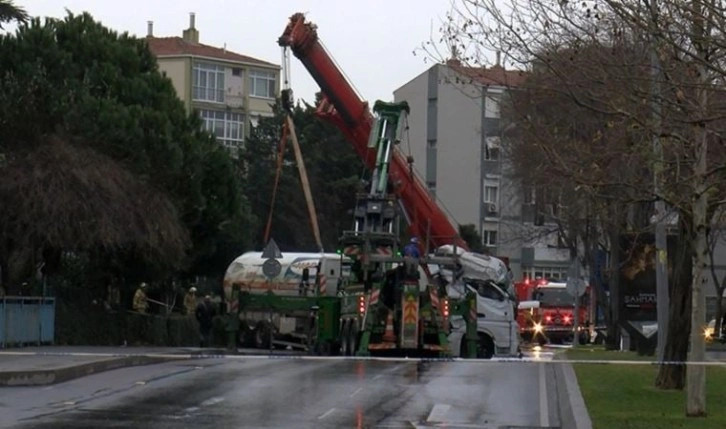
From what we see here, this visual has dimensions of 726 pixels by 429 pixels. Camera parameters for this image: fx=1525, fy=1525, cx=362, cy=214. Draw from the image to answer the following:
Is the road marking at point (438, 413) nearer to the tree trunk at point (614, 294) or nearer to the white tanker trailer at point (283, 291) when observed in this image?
the white tanker trailer at point (283, 291)

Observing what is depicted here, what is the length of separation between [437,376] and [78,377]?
21.6 feet

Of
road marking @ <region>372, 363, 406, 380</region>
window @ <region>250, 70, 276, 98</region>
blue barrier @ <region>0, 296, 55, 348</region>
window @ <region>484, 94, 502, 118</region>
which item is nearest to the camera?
window @ <region>484, 94, 502, 118</region>

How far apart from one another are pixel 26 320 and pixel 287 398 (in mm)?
14134

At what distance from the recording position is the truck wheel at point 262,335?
42.2 metres

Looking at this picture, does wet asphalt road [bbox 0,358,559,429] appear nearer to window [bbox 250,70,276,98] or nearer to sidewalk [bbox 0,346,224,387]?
sidewalk [bbox 0,346,224,387]

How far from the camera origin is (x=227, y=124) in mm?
90062

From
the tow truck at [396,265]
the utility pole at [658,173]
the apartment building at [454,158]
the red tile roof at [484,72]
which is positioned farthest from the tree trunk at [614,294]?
the apartment building at [454,158]

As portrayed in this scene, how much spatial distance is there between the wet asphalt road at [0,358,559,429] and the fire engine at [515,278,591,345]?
3117 centimetres

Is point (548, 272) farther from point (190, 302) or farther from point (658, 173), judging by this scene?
point (658, 173)

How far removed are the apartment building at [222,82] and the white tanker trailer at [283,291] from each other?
4115cm

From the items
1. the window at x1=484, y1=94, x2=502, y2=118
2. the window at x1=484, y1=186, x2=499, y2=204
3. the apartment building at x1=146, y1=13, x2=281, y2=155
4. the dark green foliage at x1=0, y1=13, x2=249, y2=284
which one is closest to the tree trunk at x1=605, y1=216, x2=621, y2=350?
the window at x1=484, y1=94, x2=502, y2=118

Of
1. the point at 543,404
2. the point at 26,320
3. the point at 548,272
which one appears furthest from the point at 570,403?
the point at 548,272

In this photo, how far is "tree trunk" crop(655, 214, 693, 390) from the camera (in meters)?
22.6

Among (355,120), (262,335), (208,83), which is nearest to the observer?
(355,120)
